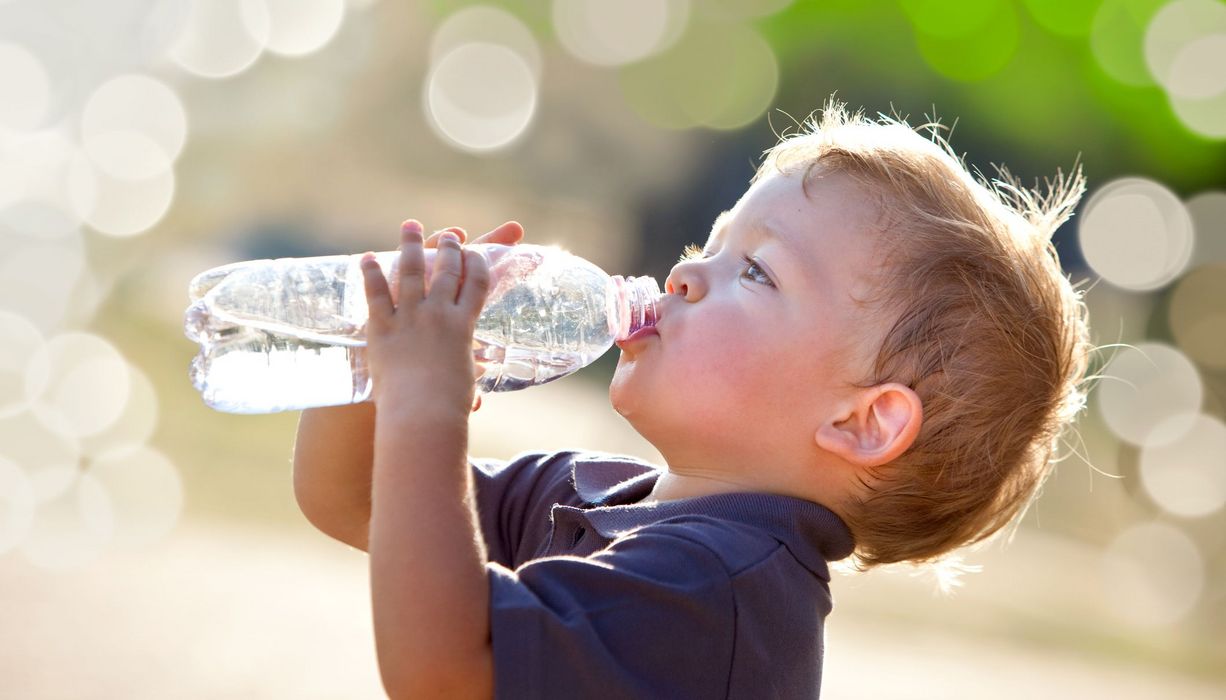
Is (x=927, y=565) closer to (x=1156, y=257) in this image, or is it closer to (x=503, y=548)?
(x=503, y=548)

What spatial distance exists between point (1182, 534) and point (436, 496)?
610 centimetres

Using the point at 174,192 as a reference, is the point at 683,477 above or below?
below

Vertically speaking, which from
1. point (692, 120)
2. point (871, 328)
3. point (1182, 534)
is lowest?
point (1182, 534)

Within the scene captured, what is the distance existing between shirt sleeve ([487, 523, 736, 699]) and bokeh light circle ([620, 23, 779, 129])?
6.86 m

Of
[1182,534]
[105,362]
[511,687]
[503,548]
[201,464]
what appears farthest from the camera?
[1182,534]

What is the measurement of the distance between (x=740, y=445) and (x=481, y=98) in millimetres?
6318

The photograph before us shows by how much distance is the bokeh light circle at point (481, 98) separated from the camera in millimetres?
7664

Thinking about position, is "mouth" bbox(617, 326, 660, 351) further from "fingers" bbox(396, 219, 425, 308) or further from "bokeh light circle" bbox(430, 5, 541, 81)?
"bokeh light circle" bbox(430, 5, 541, 81)

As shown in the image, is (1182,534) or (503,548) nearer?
(503,548)

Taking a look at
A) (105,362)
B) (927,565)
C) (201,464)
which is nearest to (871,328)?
(927,565)

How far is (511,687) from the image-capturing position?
4.07ft

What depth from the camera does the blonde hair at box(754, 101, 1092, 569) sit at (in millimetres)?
1668

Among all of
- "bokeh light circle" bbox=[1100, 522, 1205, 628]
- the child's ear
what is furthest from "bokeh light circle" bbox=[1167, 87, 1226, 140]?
the child's ear

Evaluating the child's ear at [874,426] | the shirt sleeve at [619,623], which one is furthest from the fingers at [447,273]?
the child's ear at [874,426]
